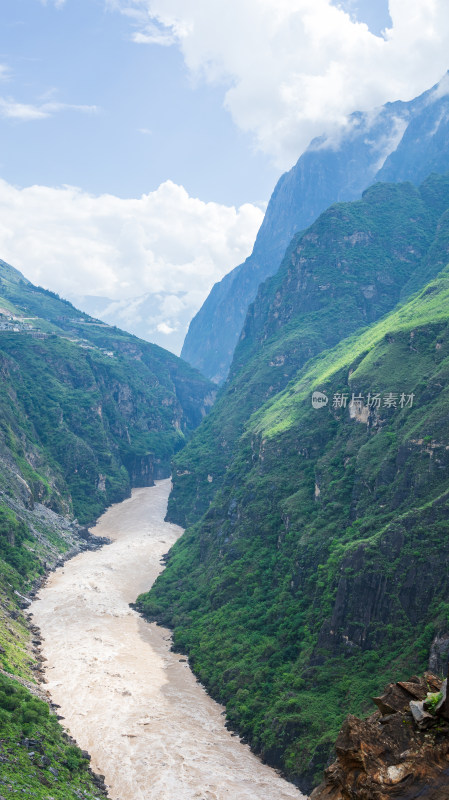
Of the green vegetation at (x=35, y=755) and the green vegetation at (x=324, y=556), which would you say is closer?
the green vegetation at (x=35, y=755)

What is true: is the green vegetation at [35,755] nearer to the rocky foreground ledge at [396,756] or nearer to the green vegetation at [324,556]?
the green vegetation at [324,556]

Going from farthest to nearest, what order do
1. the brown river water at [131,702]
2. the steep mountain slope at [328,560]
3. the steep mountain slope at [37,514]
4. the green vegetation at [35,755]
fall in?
the steep mountain slope at [328,560], the brown river water at [131,702], the steep mountain slope at [37,514], the green vegetation at [35,755]

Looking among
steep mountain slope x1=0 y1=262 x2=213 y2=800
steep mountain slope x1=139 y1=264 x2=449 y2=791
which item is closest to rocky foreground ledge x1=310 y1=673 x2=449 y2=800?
steep mountain slope x1=0 y1=262 x2=213 y2=800

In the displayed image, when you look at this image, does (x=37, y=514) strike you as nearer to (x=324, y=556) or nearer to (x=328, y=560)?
(x=324, y=556)

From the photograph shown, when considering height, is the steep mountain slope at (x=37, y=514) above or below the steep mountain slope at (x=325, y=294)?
below

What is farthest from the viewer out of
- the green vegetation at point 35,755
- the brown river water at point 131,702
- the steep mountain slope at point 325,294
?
the steep mountain slope at point 325,294

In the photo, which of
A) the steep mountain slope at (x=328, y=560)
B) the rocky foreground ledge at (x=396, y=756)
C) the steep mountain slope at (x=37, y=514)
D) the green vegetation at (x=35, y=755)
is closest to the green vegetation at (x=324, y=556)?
the steep mountain slope at (x=328, y=560)

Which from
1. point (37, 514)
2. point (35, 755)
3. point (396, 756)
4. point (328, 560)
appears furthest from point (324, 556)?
point (37, 514)

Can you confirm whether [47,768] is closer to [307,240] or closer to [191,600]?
[191,600]
